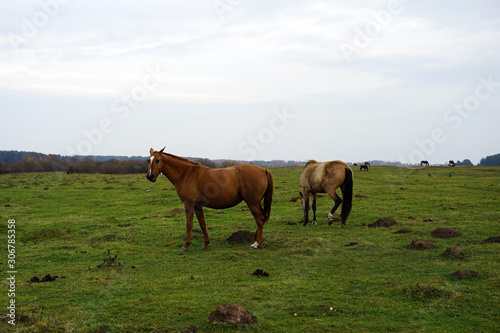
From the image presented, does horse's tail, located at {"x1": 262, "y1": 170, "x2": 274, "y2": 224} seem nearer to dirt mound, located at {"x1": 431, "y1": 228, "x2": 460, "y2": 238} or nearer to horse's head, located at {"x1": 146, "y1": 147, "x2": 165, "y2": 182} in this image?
horse's head, located at {"x1": 146, "y1": 147, "x2": 165, "y2": 182}

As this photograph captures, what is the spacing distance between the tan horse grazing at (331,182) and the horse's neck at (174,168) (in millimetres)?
5392

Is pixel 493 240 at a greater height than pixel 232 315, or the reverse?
pixel 493 240

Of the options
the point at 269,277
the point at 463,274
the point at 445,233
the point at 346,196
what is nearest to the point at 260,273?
the point at 269,277

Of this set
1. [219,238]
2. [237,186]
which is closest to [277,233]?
[219,238]

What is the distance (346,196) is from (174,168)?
20.8 ft

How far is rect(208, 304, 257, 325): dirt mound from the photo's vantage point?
569 centimetres

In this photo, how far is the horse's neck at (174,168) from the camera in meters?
11.7

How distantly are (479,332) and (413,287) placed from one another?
1.62 meters

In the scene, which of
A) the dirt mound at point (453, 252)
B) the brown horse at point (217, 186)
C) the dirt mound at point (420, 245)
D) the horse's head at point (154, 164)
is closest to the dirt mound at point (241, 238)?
the brown horse at point (217, 186)

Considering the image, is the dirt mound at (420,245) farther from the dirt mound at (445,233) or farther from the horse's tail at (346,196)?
the horse's tail at (346,196)

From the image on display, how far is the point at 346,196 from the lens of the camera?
14.2 m

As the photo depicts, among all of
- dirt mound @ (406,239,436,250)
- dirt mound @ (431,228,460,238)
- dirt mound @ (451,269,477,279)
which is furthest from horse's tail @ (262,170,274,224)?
dirt mound @ (451,269,477,279)

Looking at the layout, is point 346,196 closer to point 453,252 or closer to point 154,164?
point 453,252

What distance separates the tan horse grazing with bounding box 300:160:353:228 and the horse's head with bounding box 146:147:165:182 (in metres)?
6.23
